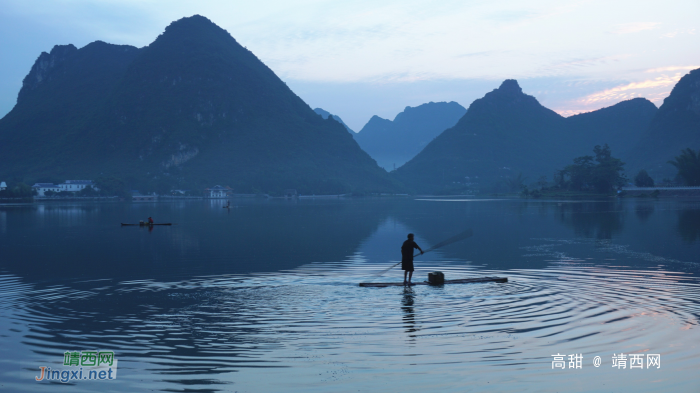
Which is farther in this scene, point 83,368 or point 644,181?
point 644,181

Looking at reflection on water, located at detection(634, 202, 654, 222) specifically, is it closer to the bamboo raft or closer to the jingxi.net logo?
the bamboo raft

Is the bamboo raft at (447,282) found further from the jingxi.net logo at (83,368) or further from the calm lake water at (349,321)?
the jingxi.net logo at (83,368)

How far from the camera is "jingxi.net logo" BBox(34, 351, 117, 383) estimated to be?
10797mm

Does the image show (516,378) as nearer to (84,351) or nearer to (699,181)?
(84,351)

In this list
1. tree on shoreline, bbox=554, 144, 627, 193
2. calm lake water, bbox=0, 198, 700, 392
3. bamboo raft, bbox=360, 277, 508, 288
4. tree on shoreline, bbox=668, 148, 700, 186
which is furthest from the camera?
tree on shoreline, bbox=554, 144, 627, 193

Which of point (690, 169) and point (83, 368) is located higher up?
point (690, 169)

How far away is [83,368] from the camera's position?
1138 cm

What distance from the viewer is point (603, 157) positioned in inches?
6284

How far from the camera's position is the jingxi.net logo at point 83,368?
35.4 ft

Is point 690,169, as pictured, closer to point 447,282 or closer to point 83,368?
point 447,282

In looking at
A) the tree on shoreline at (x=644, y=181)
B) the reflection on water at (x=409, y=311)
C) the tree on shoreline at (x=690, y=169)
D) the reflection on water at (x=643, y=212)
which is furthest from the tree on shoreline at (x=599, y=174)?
the reflection on water at (x=409, y=311)

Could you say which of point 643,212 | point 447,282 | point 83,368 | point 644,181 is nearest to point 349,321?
point 83,368

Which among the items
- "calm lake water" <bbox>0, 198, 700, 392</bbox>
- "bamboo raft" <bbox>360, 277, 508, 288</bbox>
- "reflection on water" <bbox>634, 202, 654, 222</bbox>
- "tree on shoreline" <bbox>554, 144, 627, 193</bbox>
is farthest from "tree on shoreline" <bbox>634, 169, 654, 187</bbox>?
"bamboo raft" <bbox>360, 277, 508, 288</bbox>

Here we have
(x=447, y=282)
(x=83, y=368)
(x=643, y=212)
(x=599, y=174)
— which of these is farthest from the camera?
(x=599, y=174)
